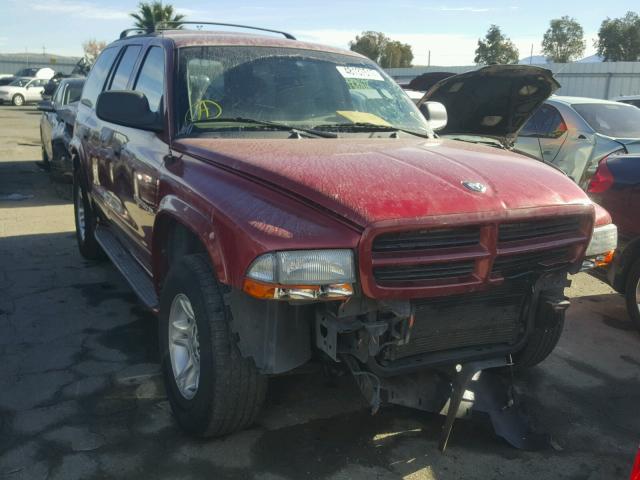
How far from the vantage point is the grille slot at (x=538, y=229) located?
2.76 m

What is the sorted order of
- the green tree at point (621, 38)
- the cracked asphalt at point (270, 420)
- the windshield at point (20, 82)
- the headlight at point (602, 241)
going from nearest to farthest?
1. the cracked asphalt at point (270, 420)
2. the headlight at point (602, 241)
3. the windshield at point (20, 82)
4. the green tree at point (621, 38)

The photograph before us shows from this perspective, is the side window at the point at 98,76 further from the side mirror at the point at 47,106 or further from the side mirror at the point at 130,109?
the side mirror at the point at 47,106

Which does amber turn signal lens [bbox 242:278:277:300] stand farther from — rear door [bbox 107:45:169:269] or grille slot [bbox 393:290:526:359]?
rear door [bbox 107:45:169:269]

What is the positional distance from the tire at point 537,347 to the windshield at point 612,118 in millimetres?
5673

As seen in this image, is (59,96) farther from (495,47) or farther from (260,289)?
(495,47)

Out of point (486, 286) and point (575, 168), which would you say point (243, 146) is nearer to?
point (486, 286)

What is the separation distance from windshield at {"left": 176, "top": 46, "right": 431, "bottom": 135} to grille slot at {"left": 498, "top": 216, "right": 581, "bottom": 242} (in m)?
1.35

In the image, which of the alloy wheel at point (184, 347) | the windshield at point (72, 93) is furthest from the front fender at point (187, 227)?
the windshield at point (72, 93)

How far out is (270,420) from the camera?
3.42m

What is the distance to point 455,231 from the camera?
8.64 feet

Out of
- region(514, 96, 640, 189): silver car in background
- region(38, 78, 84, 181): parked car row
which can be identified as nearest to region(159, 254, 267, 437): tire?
region(514, 96, 640, 189): silver car in background

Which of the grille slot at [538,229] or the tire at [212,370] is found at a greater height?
the grille slot at [538,229]

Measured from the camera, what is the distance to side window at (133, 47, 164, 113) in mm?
3885

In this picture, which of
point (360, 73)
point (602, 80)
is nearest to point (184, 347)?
point (360, 73)
